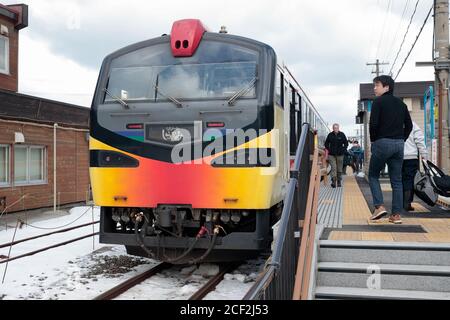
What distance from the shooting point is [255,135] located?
5652 millimetres

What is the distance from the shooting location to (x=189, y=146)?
5781 mm

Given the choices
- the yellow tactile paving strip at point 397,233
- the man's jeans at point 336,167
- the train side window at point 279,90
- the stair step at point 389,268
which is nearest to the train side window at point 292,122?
the train side window at point 279,90

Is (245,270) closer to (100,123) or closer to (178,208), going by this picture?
(178,208)

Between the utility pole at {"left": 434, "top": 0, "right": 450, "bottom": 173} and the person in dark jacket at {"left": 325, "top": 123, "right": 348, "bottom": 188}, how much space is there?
11.2 ft

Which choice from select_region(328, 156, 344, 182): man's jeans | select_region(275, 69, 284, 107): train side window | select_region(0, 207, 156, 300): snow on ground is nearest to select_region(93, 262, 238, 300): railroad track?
select_region(0, 207, 156, 300): snow on ground

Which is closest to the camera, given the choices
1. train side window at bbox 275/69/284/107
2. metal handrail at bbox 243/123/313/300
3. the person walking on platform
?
metal handrail at bbox 243/123/313/300

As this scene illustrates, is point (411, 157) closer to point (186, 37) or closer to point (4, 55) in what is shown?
point (186, 37)

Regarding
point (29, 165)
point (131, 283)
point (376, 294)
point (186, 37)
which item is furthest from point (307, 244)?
point (29, 165)

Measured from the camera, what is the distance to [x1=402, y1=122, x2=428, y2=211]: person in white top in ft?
23.3

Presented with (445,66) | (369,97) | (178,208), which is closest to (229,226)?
(178,208)

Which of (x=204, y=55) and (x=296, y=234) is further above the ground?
(x=204, y=55)

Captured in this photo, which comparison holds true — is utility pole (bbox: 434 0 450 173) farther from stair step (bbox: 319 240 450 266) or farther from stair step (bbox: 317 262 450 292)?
stair step (bbox: 317 262 450 292)

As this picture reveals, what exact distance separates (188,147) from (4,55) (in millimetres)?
→ 13340

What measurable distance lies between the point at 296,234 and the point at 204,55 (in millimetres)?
2864
